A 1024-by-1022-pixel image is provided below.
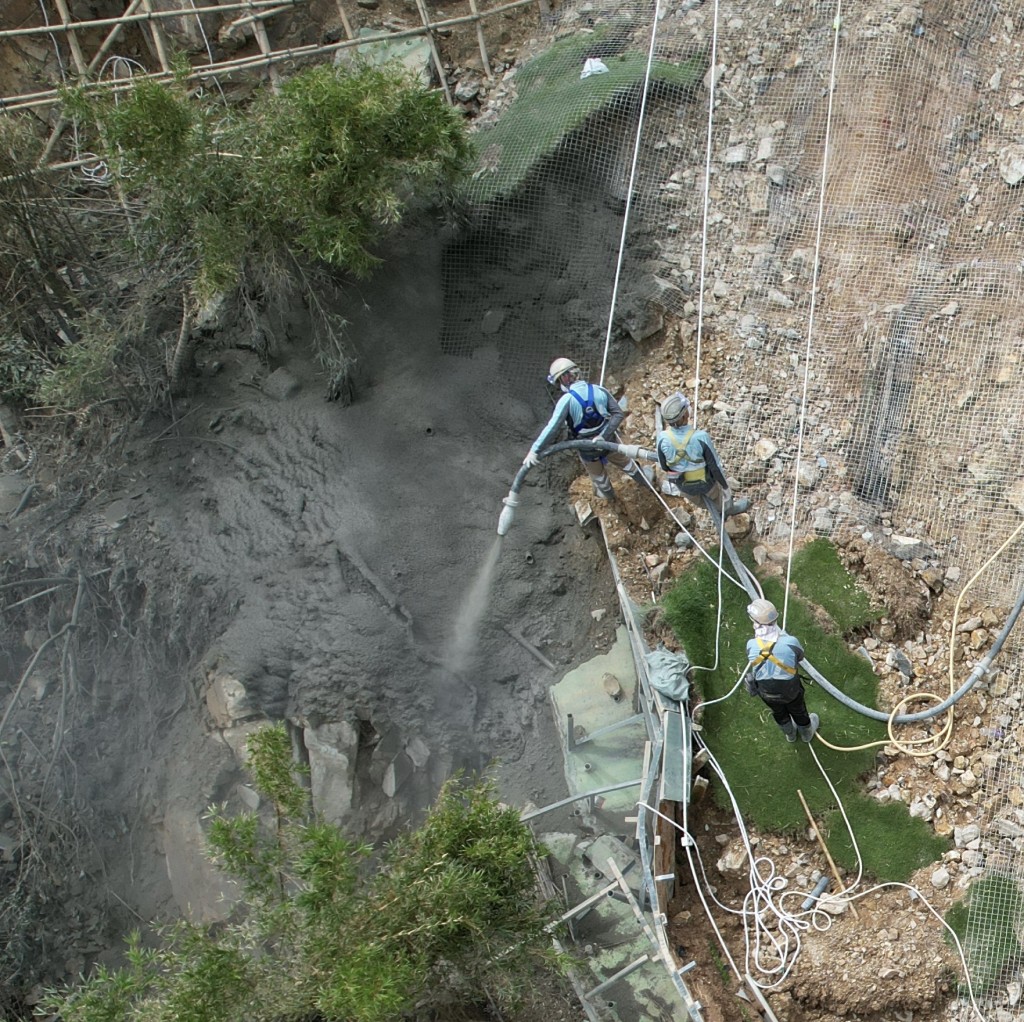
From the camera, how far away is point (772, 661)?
24.7 feet

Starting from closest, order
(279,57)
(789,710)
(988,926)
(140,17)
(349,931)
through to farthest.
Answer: (349,931), (988,926), (789,710), (140,17), (279,57)

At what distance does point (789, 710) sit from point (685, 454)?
2252 millimetres

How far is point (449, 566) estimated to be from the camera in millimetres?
10008

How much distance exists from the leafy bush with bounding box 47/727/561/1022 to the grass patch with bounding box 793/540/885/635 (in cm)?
342

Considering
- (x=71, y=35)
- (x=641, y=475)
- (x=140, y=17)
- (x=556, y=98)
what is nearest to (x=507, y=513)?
(x=641, y=475)

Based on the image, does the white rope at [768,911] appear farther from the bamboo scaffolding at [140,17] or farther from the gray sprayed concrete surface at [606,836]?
the bamboo scaffolding at [140,17]

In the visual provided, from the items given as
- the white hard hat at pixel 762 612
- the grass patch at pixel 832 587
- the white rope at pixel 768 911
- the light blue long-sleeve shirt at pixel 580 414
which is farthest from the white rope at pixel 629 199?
the white rope at pixel 768 911

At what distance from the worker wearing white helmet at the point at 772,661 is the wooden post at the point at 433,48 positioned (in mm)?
7582

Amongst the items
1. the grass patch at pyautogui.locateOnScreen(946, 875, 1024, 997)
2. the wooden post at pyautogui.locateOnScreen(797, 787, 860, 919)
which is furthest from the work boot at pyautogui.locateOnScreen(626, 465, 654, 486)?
the grass patch at pyautogui.locateOnScreen(946, 875, 1024, 997)

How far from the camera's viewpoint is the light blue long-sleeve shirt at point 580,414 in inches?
339

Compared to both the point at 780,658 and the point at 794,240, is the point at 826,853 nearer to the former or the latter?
the point at 780,658

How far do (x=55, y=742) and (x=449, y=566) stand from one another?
4265 mm

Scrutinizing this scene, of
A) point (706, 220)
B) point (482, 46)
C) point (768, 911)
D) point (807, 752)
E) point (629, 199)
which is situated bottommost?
point (768, 911)

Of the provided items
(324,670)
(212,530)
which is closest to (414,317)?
→ (212,530)
